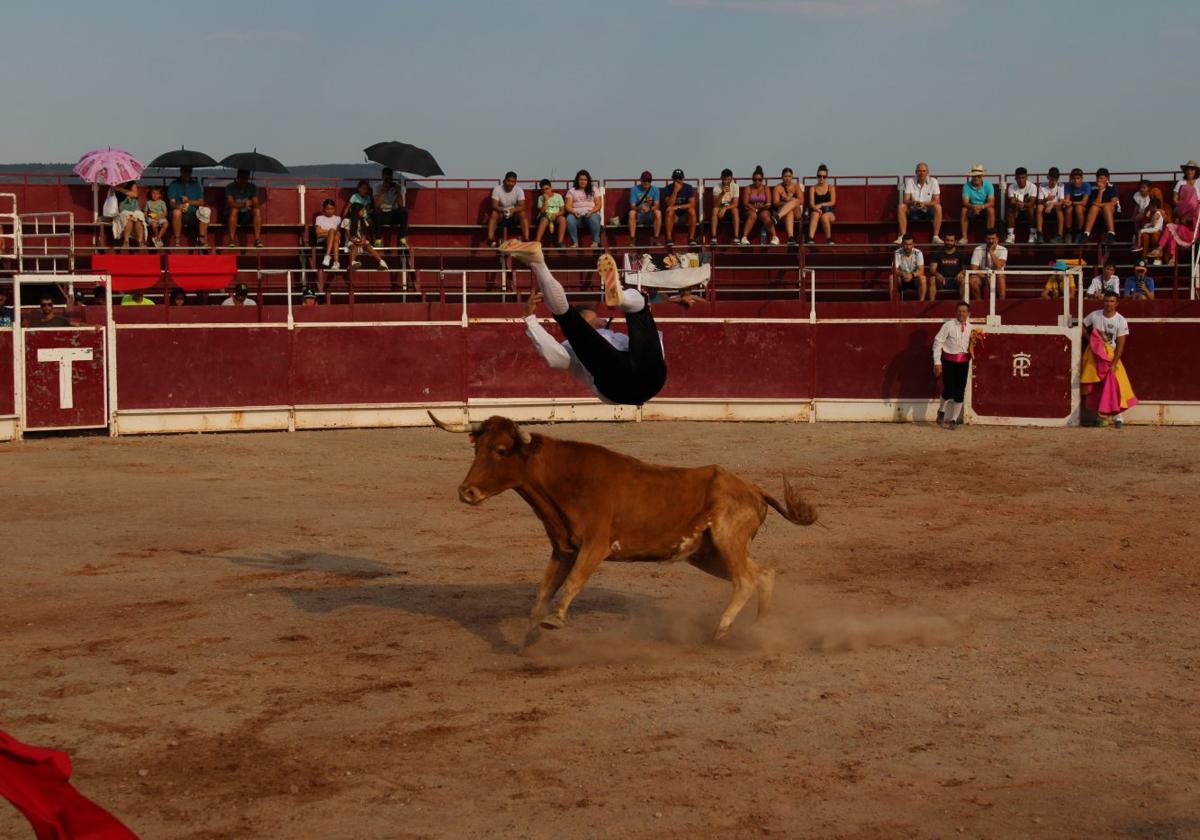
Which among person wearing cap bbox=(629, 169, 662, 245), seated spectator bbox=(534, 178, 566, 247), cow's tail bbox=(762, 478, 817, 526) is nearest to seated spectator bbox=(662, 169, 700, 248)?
person wearing cap bbox=(629, 169, 662, 245)

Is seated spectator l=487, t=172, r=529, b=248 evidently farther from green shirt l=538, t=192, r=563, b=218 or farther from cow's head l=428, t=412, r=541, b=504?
cow's head l=428, t=412, r=541, b=504

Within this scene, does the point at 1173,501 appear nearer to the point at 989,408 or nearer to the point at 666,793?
the point at 989,408

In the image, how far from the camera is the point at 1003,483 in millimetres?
14703

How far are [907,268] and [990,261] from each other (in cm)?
108

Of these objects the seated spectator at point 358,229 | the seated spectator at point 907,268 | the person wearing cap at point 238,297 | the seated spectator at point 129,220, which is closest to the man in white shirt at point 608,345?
the person wearing cap at point 238,297

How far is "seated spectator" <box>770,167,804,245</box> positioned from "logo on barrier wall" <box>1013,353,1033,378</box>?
4.80 meters

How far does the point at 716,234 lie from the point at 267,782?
1773cm

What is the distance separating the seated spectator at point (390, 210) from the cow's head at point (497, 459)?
1486cm

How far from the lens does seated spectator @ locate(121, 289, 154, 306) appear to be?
20.0m

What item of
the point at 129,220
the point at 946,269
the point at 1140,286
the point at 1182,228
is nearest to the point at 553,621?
the point at 1140,286

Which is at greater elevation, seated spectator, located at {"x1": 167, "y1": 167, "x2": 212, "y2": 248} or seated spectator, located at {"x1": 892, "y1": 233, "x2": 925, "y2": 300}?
seated spectator, located at {"x1": 167, "y1": 167, "x2": 212, "y2": 248}

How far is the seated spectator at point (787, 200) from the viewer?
22844mm

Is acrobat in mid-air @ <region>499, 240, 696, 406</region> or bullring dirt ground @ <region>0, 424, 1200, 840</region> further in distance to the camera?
acrobat in mid-air @ <region>499, 240, 696, 406</region>

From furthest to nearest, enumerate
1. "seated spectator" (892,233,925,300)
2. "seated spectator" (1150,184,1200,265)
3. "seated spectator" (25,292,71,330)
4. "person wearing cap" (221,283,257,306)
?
1. "seated spectator" (1150,184,1200,265)
2. "seated spectator" (892,233,925,300)
3. "person wearing cap" (221,283,257,306)
4. "seated spectator" (25,292,71,330)
